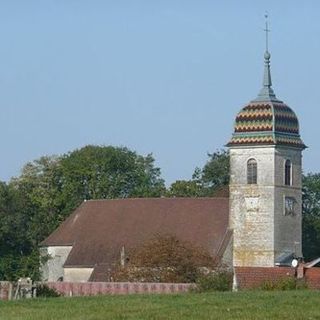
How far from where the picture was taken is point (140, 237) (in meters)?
87.0

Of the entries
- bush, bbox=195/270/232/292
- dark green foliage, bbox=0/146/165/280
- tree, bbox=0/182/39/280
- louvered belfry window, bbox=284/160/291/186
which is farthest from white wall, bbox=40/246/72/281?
bush, bbox=195/270/232/292

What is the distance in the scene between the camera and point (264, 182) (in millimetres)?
83375

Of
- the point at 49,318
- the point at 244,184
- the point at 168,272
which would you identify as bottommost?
the point at 49,318

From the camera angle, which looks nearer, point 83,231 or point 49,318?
point 49,318

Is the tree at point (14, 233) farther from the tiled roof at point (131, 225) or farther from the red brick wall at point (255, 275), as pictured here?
the red brick wall at point (255, 275)

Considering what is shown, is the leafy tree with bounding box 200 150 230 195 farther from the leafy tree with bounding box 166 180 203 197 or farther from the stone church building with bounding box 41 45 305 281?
the stone church building with bounding box 41 45 305 281

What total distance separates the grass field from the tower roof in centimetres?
4779

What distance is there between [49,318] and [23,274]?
207ft

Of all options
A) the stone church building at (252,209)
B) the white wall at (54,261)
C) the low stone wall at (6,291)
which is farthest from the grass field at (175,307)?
the white wall at (54,261)

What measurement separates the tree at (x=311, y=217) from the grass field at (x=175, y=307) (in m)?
58.1

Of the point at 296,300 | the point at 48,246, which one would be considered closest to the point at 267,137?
the point at 48,246

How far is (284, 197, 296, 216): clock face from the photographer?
8400 centimetres

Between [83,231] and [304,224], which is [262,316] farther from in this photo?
[304,224]

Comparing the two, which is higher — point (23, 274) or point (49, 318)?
point (23, 274)
